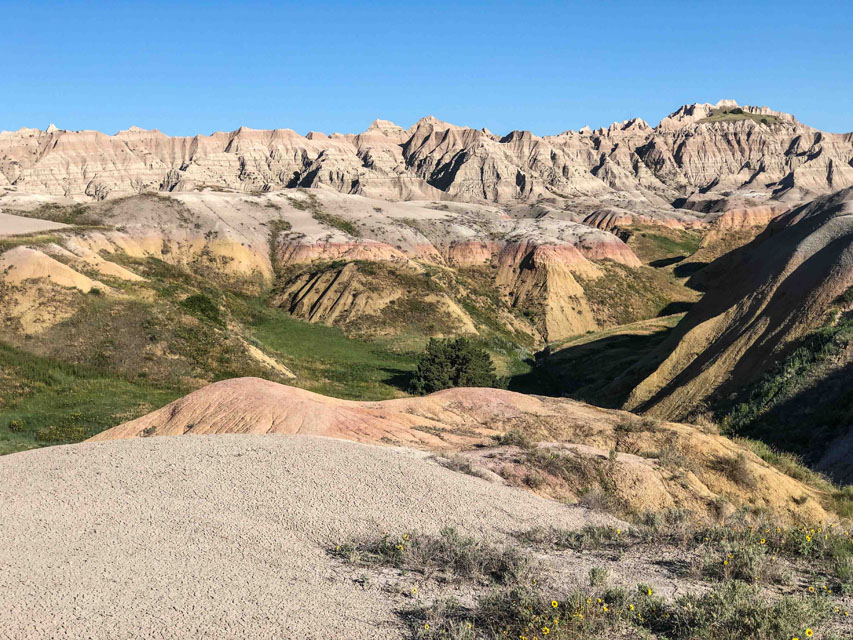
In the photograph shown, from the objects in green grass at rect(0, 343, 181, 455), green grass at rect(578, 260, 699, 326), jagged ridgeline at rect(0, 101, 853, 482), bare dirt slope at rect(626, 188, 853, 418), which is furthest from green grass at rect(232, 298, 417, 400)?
green grass at rect(578, 260, 699, 326)

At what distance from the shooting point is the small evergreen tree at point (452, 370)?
3850cm

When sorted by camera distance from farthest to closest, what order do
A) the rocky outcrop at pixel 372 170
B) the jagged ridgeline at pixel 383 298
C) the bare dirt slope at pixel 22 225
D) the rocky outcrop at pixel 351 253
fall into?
the rocky outcrop at pixel 372 170 < the bare dirt slope at pixel 22 225 < the rocky outcrop at pixel 351 253 < the jagged ridgeline at pixel 383 298

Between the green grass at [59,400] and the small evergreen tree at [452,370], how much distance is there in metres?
14.4

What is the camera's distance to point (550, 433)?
17188 mm

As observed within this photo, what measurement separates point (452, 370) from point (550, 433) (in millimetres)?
22105

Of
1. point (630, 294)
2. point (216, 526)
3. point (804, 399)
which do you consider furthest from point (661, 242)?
point (216, 526)

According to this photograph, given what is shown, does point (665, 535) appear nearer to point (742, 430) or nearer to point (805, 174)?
point (742, 430)

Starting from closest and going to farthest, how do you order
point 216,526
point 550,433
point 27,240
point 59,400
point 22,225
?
point 216,526, point 550,433, point 59,400, point 27,240, point 22,225

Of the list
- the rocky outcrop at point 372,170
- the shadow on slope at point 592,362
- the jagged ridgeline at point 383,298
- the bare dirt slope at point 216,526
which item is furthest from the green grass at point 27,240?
the rocky outcrop at point 372,170

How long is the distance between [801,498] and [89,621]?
1410 cm

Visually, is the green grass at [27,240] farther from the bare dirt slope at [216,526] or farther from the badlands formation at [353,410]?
the bare dirt slope at [216,526]

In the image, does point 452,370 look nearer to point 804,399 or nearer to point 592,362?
point 592,362

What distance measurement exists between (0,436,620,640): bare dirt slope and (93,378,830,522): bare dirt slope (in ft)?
7.63

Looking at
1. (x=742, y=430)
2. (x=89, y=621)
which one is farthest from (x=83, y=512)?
(x=742, y=430)
